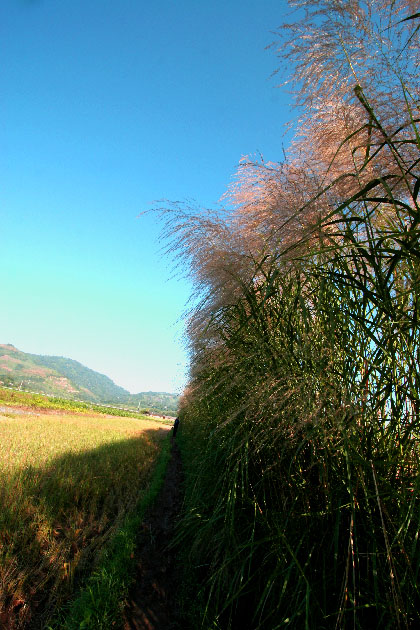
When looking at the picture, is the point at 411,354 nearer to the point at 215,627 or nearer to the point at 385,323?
the point at 385,323

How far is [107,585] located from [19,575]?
2.06 ft

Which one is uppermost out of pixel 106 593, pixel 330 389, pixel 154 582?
pixel 330 389

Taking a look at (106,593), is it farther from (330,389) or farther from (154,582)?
(330,389)

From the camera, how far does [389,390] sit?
49.6 inches

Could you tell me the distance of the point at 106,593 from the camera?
2.30 m

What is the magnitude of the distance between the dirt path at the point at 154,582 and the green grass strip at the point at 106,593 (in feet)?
0.32

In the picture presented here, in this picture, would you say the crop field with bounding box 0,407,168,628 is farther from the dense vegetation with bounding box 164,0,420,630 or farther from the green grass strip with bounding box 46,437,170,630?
the dense vegetation with bounding box 164,0,420,630

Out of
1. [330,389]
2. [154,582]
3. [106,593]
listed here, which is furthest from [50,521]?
[330,389]

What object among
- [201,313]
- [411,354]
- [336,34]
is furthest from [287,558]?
[336,34]

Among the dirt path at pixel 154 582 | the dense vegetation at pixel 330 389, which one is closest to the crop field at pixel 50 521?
the dirt path at pixel 154 582

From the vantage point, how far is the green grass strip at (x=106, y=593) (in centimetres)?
204

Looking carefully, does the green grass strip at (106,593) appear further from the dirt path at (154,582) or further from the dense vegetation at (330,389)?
the dense vegetation at (330,389)

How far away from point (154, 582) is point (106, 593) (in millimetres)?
683

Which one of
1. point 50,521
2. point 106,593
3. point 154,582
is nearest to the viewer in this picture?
point 106,593
